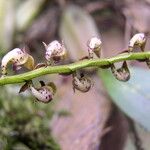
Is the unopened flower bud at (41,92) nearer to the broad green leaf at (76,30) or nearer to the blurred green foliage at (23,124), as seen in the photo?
the blurred green foliage at (23,124)

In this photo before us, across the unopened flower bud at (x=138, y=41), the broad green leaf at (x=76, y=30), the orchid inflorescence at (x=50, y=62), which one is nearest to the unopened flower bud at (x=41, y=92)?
the orchid inflorescence at (x=50, y=62)

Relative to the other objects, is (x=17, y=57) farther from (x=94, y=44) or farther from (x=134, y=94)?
(x=134, y=94)

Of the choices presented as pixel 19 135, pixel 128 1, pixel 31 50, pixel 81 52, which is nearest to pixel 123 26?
pixel 128 1

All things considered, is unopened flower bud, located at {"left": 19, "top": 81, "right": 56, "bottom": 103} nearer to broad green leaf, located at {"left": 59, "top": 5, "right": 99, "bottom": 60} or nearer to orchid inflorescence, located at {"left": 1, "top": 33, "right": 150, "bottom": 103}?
orchid inflorescence, located at {"left": 1, "top": 33, "right": 150, "bottom": 103}

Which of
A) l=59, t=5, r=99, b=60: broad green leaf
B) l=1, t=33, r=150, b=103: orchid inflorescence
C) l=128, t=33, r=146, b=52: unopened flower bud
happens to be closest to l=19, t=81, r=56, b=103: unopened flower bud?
l=1, t=33, r=150, b=103: orchid inflorescence

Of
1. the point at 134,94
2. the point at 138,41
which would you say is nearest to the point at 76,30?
the point at 134,94

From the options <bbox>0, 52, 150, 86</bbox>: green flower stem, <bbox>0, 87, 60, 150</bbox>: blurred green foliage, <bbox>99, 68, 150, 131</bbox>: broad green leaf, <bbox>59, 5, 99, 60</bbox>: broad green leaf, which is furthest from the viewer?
<bbox>59, 5, 99, 60</bbox>: broad green leaf

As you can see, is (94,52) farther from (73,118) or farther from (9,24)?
(9,24)
